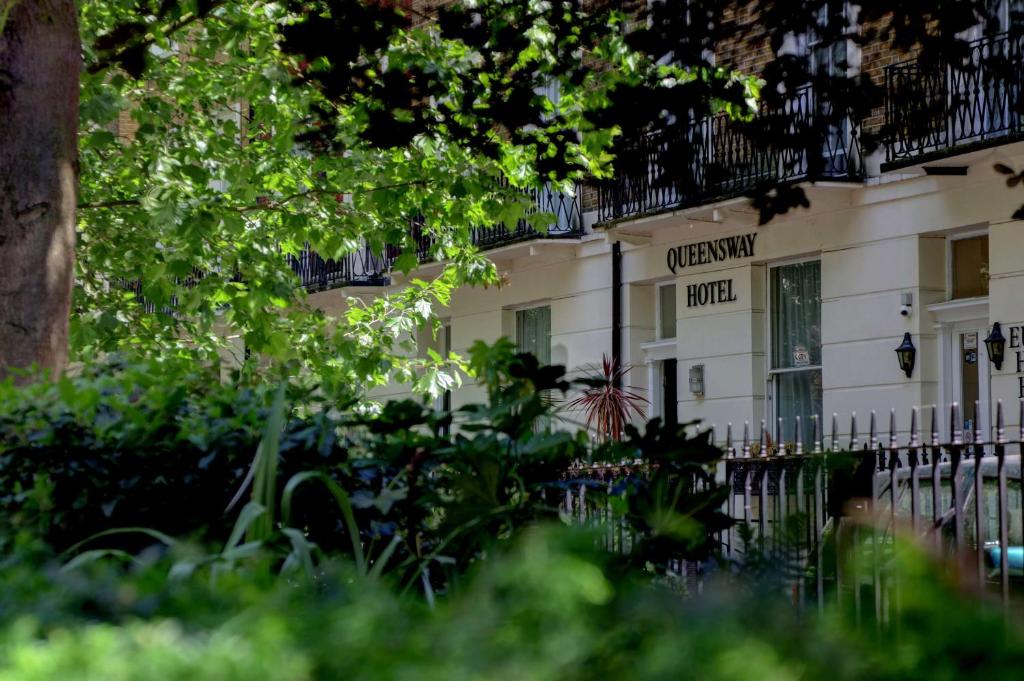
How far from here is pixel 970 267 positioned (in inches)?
701

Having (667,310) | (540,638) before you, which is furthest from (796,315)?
(540,638)

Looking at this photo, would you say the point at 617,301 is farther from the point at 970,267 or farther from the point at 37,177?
the point at 37,177

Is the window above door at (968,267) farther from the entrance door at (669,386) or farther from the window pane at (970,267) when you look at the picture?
the entrance door at (669,386)

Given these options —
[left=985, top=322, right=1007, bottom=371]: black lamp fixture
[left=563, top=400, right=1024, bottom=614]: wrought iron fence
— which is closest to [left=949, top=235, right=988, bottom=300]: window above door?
[left=985, top=322, right=1007, bottom=371]: black lamp fixture

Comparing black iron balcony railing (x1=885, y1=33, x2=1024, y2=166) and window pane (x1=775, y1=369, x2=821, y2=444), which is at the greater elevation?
black iron balcony railing (x1=885, y1=33, x2=1024, y2=166)

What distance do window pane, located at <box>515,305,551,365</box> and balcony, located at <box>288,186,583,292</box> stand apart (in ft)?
5.01

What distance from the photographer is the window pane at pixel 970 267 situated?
693 inches

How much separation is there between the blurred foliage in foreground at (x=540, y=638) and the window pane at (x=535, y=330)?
2202 centimetres

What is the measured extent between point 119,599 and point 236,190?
13.2 meters

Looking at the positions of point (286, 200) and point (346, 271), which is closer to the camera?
point (286, 200)

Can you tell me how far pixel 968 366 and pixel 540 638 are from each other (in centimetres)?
→ 1679

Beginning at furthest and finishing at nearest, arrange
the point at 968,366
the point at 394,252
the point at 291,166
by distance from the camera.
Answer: the point at 394,252 → the point at 968,366 → the point at 291,166

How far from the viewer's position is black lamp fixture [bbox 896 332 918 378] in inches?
695

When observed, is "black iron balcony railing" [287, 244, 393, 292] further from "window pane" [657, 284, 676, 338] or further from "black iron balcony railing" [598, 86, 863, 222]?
"black iron balcony railing" [598, 86, 863, 222]
